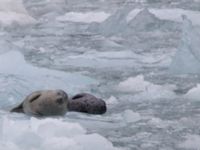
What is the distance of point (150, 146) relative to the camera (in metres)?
4.27

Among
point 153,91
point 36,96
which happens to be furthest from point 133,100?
point 36,96

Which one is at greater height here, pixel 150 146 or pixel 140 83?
pixel 150 146

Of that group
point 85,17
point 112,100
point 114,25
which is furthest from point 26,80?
point 85,17

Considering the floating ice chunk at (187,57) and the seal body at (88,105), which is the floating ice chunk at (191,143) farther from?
the floating ice chunk at (187,57)

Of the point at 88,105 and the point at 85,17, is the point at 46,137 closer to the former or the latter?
the point at 88,105

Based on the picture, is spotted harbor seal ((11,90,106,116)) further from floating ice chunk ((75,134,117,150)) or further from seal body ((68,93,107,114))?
floating ice chunk ((75,134,117,150))

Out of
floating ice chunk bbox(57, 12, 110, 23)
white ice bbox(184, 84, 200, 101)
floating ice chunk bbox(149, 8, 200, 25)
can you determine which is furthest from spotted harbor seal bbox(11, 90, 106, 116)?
floating ice chunk bbox(57, 12, 110, 23)

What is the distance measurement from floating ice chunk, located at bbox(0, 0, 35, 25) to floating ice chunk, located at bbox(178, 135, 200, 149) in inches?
235

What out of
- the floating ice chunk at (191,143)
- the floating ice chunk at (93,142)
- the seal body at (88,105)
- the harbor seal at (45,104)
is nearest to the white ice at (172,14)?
the seal body at (88,105)

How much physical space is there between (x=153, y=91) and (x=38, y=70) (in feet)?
3.34

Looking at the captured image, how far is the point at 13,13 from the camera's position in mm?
10680

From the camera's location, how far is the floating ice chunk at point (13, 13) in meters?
10.3

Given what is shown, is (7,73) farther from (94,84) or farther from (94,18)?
(94,18)

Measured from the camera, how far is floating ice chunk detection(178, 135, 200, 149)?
4285 millimetres
